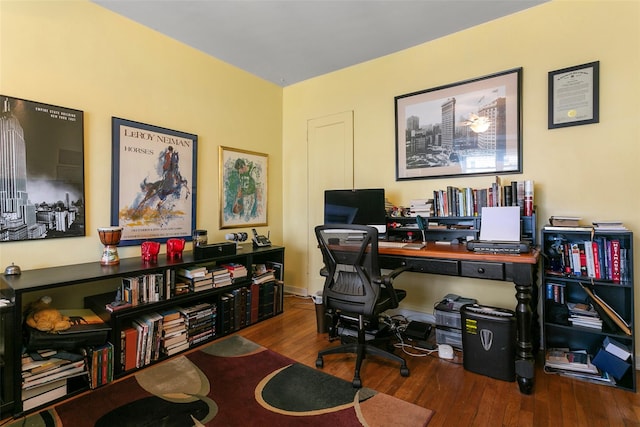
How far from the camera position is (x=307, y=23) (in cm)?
269

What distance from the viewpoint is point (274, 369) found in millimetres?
2191

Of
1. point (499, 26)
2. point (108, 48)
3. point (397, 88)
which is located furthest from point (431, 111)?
point (108, 48)

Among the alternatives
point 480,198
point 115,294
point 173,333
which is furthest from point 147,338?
point 480,198

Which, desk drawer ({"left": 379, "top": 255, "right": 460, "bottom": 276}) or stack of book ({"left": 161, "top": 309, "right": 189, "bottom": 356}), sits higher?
desk drawer ({"left": 379, "top": 255, "right": 460, "bottom": 276})

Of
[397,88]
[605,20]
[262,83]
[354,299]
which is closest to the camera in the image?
[354,299]

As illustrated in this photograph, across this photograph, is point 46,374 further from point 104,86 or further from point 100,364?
point 104,86

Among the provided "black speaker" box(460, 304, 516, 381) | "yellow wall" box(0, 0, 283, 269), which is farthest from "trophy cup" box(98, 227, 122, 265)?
"black speaker" box(460, 304, 516, 381)

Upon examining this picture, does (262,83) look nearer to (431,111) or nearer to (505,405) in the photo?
(431,111)

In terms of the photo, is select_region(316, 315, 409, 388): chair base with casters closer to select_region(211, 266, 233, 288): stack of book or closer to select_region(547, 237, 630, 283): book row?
select_region(211, 266, 233, 288): stack of book

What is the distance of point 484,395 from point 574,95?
2.31 m

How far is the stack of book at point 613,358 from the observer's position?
1.92m

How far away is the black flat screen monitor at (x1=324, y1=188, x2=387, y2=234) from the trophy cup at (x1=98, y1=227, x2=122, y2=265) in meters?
1.84

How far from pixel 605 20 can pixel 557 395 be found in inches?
105

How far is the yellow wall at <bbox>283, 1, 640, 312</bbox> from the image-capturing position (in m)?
2.18
